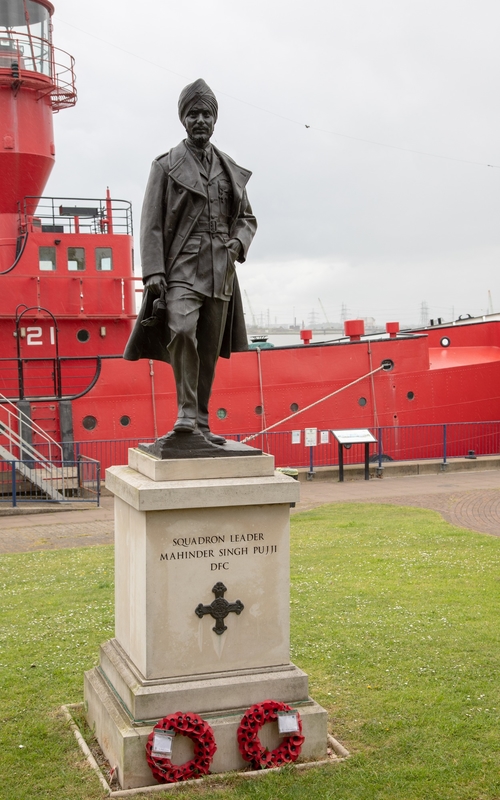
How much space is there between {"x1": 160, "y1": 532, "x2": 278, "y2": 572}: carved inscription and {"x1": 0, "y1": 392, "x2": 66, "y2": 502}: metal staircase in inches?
470

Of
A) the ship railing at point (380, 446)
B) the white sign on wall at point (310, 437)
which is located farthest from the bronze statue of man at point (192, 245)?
the ship railing at point (380, 446)

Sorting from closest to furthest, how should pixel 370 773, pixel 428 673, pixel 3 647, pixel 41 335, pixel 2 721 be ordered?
pixel 370 773
pixel 2 721
pixel 428 673
pixel 3 647
pixel 41 335

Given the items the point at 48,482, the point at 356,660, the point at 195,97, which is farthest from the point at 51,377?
the point at 195,97

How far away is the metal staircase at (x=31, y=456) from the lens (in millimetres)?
17969

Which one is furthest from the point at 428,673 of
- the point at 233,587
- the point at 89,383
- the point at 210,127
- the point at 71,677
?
the point at 89,383

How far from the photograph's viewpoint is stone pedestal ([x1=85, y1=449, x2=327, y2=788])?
233 inches

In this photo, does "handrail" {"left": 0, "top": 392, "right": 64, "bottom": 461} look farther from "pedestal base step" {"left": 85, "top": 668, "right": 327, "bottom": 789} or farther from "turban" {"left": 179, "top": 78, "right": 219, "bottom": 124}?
Result: "turban" {"left": 179, "top": 78, "right": 219, "bottom": 124}

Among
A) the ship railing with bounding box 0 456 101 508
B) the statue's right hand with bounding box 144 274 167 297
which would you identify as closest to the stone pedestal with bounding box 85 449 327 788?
the statue's right hand with bounding box 144 274 167 297

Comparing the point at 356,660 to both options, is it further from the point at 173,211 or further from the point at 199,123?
the point at 199,123

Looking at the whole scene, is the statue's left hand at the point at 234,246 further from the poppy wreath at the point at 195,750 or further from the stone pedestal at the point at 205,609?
the poppy wreath at the point at 195,750

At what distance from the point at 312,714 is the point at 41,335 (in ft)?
53.2

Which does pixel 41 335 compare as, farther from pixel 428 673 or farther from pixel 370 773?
pixel 370 773

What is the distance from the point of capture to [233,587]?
617 cm

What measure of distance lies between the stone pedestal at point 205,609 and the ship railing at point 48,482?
11645 mm
